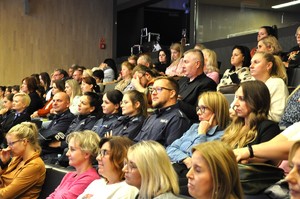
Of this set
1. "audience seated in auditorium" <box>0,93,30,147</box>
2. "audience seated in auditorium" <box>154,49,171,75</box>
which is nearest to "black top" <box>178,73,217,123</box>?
"audience seated in auditorium" <box>0,93,30,147</box>

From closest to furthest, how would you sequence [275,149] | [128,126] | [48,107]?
[275,149] < [128,126] < [48,107]

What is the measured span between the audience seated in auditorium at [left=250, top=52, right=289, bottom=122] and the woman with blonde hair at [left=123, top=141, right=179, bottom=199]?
1439 millimetres

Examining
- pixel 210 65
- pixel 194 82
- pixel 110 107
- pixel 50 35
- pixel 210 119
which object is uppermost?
pixel 50 35

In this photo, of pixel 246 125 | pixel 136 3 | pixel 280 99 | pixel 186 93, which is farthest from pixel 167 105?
pixel 136 3

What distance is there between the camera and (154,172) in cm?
251

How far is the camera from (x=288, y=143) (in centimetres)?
228

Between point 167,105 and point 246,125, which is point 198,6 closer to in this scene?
point 167,105

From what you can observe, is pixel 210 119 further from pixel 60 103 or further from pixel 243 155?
pixel 60 103

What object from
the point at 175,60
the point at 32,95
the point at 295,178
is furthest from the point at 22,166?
the point at 32,95

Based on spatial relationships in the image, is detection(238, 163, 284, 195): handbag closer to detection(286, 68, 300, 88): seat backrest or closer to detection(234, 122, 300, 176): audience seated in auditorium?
detection(234, 122, 300, 176): audience seated in auditorium

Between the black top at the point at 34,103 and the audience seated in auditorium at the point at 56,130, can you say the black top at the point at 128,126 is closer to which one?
the audience seated in auditorium at the point at 56,130

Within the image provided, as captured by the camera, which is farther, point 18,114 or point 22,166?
point 18,114

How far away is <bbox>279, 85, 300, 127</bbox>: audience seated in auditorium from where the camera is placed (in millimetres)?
3330

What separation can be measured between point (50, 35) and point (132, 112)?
281 inches
